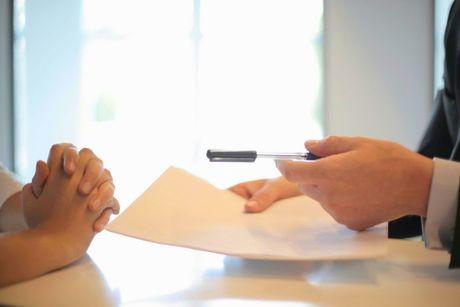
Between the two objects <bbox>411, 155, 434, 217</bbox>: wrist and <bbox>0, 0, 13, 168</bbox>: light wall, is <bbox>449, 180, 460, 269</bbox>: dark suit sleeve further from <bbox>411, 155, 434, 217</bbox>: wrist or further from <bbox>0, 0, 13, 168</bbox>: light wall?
<bbox>0, 0, 13, 168</bbox>: light wall

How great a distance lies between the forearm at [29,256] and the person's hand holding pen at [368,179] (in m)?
0.23

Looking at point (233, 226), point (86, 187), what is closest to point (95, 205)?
point (86, 187)

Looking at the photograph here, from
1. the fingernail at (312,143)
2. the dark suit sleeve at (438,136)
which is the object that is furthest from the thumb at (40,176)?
the dark suit sleeve at (438,136)

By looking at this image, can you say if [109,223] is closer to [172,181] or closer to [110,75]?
[172,181]

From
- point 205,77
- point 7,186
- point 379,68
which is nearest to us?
point 7,186

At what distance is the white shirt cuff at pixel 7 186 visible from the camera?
0.64 meters

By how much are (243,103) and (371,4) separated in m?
0.86

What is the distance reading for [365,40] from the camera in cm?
190

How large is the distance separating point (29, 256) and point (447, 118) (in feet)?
2.40

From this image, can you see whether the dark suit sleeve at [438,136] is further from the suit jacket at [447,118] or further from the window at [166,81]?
the window at [166,81]

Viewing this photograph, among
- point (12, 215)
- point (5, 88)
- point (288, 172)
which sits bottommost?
point (12, 215)

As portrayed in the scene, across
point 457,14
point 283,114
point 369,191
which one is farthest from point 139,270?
point 283,114

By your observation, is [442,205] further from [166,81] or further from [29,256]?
[166,81]

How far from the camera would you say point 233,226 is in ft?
1.24
